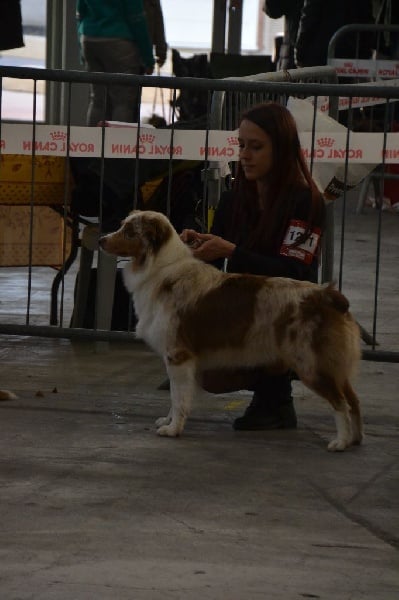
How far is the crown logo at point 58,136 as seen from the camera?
5848 mm

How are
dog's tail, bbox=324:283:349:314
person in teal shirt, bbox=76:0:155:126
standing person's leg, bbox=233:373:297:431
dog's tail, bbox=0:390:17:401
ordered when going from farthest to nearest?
person in teal shirt, bbox=76:0:155:126
dog's tail, bbox=0:390:17:401
standing person's leg, bbox=233:373:297:431
dog's tail, bbox=324:283:349:314

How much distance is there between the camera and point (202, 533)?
153 inches

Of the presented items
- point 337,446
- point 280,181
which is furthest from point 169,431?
point 280,181

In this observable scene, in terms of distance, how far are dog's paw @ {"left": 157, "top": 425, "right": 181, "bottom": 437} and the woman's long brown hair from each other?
Result: 842mm

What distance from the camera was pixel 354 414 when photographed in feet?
16.5

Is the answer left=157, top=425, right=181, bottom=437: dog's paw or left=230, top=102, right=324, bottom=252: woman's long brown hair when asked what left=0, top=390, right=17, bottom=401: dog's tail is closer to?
left=157, top=425, right=181, bottom=437: dog's paw

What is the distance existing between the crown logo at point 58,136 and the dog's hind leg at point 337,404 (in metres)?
1.78

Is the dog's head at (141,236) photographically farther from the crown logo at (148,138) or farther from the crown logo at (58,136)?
the crown logo at (58,136)

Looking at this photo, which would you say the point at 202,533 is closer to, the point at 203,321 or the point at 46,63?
the point at 203,321

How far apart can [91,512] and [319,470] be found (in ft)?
3.37

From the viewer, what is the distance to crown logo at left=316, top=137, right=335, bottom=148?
229 inches

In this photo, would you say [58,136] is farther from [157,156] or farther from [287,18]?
[287,18]

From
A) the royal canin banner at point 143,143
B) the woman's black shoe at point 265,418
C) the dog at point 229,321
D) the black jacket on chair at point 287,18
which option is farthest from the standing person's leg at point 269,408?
the black jacket on chair at point 287,18

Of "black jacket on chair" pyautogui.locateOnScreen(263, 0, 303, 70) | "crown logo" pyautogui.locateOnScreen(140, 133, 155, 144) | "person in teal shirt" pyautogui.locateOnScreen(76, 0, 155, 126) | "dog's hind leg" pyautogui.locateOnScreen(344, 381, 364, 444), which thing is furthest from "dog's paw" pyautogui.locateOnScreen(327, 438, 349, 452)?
"black jacket on chair" pyautogui.locateOnScreen(263, 0, 303, 70)
